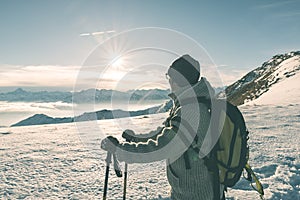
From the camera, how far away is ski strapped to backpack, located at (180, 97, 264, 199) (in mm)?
2779

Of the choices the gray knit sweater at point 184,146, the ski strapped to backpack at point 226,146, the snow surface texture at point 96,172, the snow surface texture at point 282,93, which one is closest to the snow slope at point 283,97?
the snow surface texture at point 282,93

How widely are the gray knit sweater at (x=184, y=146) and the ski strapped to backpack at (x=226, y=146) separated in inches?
2.4

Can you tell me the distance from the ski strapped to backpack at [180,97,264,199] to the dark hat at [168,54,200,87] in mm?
251

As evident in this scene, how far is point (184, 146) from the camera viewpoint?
2652mm

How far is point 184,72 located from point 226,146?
822 mm

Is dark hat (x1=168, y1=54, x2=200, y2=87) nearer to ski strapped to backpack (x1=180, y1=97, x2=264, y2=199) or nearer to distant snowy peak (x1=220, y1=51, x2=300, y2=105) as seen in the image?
ski strapped to backpack (x1=180, y1=97, x2=264, y2=199)

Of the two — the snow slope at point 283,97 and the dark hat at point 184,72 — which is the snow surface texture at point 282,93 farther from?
the dark hat at point 184,72

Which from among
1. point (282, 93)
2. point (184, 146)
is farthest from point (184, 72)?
point (282, 93)

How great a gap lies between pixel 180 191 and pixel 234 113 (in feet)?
3.17

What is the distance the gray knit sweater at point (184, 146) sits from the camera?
8.59 ft

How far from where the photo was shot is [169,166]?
296cm

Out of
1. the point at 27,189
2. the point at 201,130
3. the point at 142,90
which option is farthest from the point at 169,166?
the point at 27,189

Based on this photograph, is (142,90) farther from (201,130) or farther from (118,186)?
(118,186)

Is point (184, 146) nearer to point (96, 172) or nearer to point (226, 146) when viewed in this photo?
point (226, 146)
